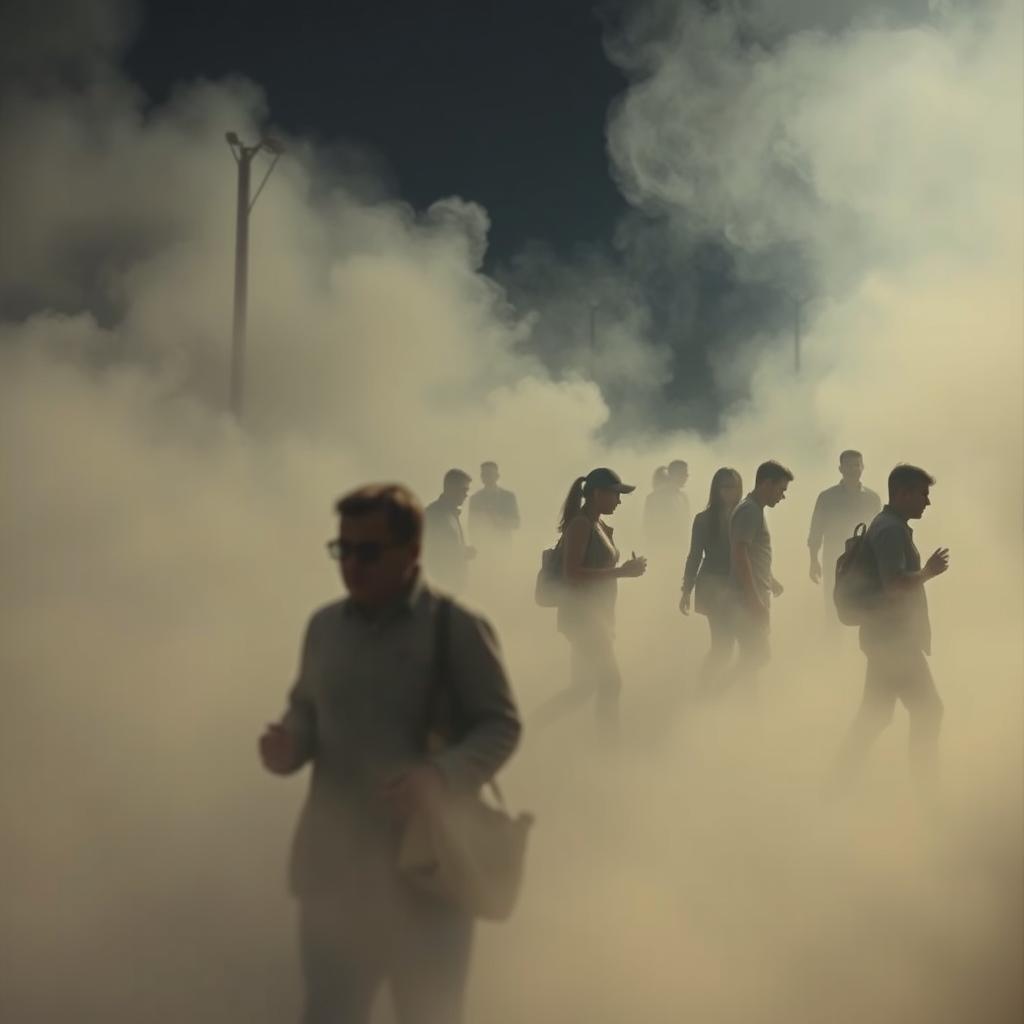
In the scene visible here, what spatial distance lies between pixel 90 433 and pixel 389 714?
364 inches

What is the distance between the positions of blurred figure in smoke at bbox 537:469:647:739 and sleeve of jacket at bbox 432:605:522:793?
2.97 meters

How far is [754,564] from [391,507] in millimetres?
4108

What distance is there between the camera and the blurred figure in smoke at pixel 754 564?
18.7 ft

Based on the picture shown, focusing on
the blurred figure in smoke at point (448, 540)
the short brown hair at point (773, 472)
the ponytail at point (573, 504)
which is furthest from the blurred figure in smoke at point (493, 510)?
the ponytail at point (573, 504)

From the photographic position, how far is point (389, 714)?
77.7 inches

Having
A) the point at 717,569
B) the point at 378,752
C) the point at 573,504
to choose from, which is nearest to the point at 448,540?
the point at 717,569

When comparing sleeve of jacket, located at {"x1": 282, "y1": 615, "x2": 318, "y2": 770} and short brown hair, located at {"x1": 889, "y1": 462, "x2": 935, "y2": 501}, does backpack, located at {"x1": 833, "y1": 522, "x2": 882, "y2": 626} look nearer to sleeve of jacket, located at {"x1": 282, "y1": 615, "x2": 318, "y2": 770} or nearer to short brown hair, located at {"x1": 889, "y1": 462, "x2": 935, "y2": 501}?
short brown hair, located at {"x1": 889, "y1": 462, "x2": 935, "y2": 501}

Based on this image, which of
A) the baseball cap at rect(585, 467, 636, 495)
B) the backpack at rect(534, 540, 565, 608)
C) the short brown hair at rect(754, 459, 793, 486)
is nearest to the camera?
the baseball cap at rect(585, 467, 636, 495)

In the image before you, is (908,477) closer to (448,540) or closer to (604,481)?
(604,481)

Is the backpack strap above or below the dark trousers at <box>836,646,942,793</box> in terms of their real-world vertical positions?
below

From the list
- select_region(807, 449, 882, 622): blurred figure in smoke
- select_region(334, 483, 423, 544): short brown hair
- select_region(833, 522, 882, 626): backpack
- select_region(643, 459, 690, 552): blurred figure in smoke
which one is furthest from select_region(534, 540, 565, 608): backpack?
select_region(643, 459, 690, 552): blurred figure in smoke

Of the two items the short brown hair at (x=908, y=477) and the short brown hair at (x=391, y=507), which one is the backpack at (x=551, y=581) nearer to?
the short brown hair at (x=908, y=477)

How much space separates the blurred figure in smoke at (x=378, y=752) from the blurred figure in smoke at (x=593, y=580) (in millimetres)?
3001

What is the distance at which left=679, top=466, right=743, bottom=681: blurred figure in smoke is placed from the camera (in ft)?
19.9
